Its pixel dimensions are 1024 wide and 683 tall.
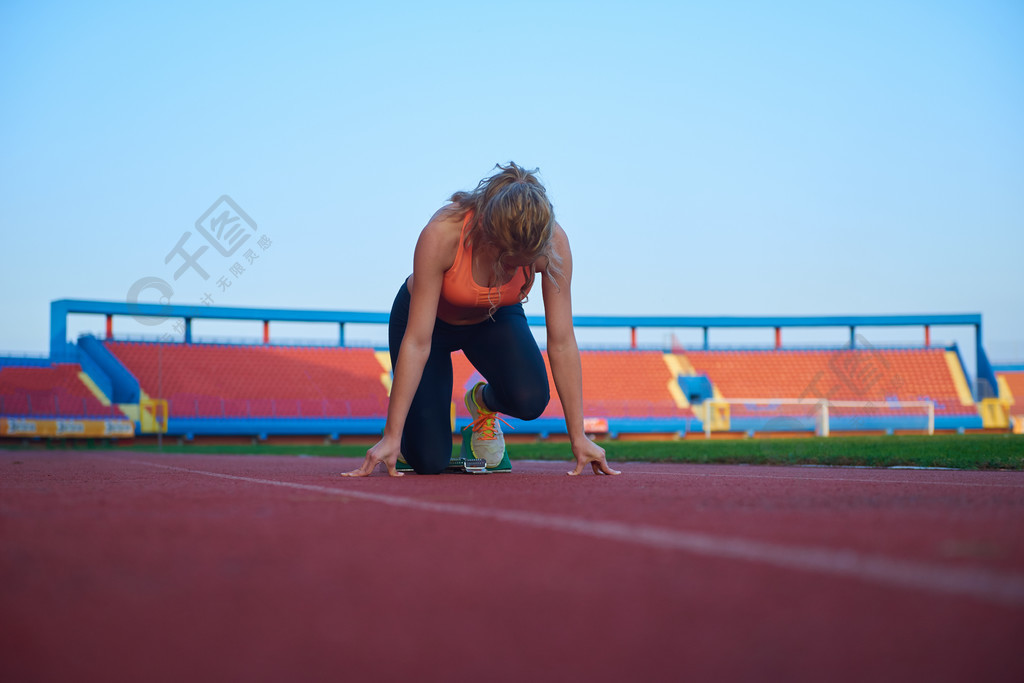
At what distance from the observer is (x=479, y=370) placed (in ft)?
15.6

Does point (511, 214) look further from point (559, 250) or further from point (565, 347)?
point (565, 347)

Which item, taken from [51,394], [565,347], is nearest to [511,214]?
[565,347]

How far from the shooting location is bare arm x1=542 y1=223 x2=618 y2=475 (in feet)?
13.6

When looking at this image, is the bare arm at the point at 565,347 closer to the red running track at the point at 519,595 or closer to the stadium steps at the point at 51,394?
the red running track at the point at 519,595

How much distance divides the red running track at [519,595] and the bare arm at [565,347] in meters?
1.79

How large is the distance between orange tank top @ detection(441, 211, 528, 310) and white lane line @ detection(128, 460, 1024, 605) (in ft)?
6.13

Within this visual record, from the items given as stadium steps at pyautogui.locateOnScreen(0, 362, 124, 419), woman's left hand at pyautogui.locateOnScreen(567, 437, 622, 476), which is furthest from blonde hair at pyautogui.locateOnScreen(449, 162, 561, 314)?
stadium steps at pyautogui.locateOnScreen(0, 362, 124, 419)

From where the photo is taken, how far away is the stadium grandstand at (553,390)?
2534 cm

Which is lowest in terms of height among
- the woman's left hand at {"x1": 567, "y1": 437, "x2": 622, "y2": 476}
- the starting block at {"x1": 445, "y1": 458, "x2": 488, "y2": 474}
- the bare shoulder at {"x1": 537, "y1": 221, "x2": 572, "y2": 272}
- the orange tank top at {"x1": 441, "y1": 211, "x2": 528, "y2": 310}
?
the starting block at {"x1": 445, "y1": 458, "x2": 488, "y2": 474}

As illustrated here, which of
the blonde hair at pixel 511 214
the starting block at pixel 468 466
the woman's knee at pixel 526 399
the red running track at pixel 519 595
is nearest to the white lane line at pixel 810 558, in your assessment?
the red running track at pixel 519 595

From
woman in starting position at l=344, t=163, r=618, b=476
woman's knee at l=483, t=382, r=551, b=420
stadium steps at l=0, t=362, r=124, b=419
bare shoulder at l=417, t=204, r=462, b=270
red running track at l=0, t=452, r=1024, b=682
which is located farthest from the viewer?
stadium steps at l=0, t=362, r=124, b=419

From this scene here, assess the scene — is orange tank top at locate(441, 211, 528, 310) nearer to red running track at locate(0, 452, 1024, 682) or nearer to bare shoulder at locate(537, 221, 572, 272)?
bare shoulder at locate(537, 221, 572, 272)

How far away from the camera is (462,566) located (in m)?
1.54

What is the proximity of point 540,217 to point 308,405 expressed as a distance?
25869 millimetres
